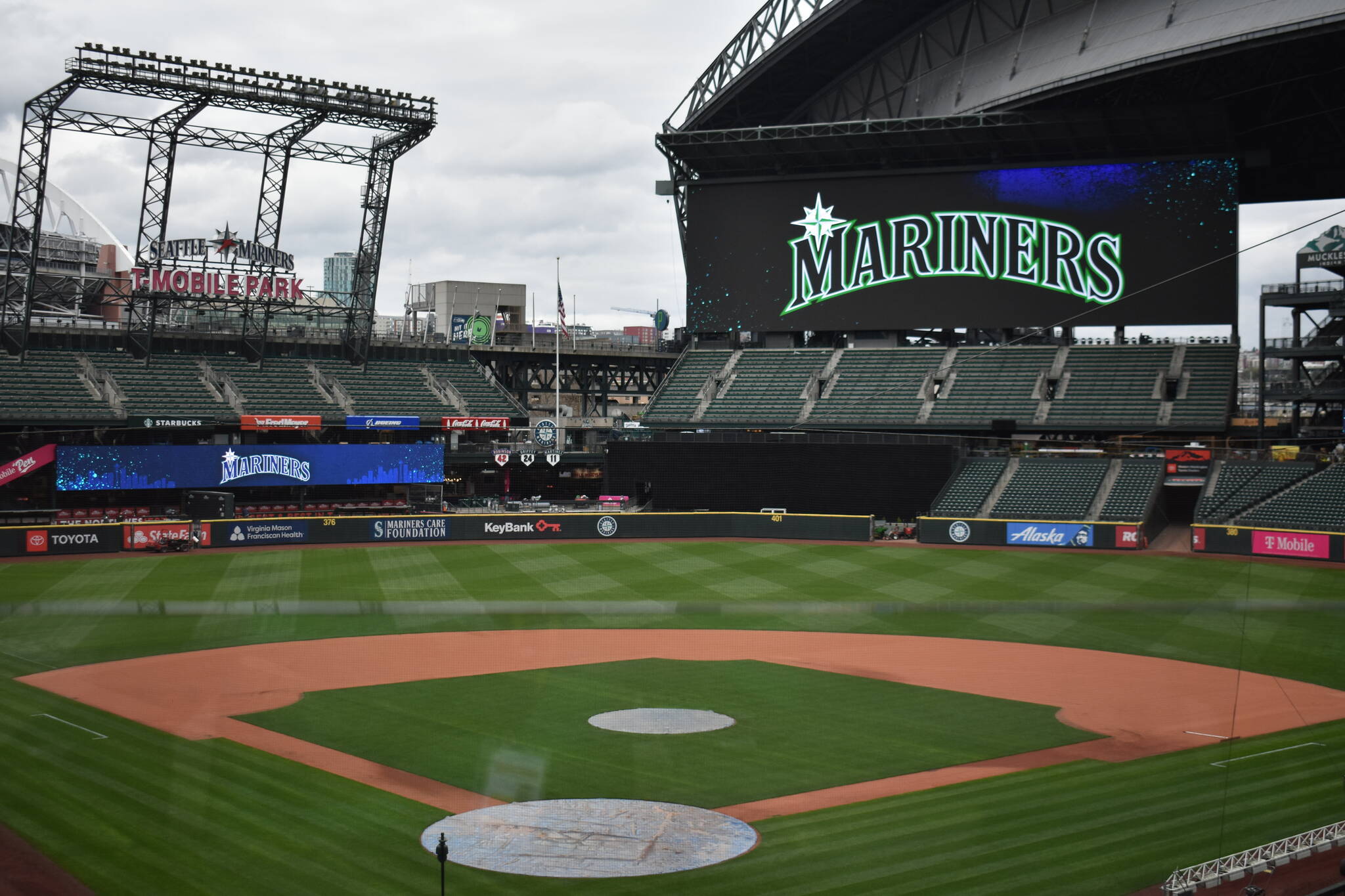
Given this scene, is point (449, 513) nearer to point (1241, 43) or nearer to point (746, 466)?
point (746, 466)

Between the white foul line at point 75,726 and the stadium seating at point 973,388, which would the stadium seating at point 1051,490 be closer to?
the stadium seating at point 973,388

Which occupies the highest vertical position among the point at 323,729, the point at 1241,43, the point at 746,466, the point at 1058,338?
the point at 1241,43

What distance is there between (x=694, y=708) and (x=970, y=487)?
31.9 metres

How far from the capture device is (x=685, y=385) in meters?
65.1

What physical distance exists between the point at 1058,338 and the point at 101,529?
153 ft

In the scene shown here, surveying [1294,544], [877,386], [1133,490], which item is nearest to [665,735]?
[1294,544]

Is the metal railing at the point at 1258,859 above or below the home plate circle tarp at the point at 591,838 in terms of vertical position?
above

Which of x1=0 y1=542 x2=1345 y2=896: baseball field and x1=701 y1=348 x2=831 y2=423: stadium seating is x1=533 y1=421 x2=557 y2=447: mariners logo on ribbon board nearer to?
x1=701 y1=348 x2=831 y2=423: stadium seating

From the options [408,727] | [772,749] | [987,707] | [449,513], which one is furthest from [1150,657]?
[449,513]

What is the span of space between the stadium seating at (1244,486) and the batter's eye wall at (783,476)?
11047mm

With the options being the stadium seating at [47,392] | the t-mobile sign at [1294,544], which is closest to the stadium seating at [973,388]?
the t-mobile sign at [1294,544]

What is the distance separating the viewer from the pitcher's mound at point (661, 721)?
71.5ft

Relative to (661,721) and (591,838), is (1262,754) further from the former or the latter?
(591,838)

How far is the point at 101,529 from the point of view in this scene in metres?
45.4
